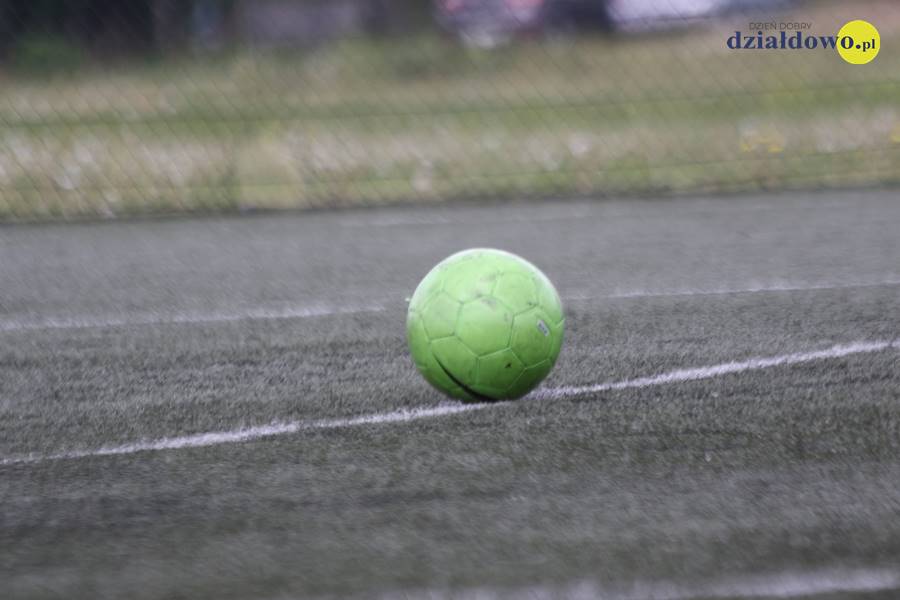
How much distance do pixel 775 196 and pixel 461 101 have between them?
3.92 meters

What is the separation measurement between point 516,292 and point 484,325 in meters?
0.16

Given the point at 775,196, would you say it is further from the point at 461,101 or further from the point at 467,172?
the point at 461,101

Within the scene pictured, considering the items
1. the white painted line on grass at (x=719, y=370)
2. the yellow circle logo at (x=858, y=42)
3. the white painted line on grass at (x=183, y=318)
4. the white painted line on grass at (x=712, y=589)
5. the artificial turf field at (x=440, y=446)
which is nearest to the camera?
the white painted line on grass at (x=712, y=589)

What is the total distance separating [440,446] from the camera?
3.37m

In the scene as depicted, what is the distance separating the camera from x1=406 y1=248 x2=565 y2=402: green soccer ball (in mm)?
3682

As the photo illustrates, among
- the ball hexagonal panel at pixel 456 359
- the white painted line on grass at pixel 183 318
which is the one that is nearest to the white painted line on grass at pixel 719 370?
the ball hexagonal panel at pixel 456 359

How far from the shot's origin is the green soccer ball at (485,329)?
3.68 metres

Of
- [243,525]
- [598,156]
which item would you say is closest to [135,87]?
[598,156]

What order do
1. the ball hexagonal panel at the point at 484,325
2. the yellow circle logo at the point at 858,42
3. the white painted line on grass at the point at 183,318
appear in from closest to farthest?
the ball hexagonal panel at the point at 484,325 < the white painted line on grass at the point at 183,318 < the yellow circle logo at the point at 858,42

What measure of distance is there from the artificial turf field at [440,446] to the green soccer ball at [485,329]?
10 cm

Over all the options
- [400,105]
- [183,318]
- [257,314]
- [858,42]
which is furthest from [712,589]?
[858,42]

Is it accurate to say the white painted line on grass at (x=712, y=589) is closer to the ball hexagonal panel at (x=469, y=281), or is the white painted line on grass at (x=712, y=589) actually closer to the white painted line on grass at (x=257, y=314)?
the ball hexagonal panel at (x=469, y=281)

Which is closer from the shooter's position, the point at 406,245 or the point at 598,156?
the point at 406,245

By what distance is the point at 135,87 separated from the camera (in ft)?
38.5
